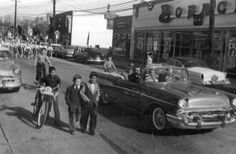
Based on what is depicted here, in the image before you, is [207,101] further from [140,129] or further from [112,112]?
[112,112]

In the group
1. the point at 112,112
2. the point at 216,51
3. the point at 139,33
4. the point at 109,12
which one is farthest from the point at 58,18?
the point at 112,112

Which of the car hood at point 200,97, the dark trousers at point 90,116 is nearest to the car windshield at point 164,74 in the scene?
the car hood at point 200,97

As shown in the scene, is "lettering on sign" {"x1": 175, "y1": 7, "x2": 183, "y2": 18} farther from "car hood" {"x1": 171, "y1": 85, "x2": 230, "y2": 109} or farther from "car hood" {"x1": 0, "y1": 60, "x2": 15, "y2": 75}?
"car hood" {"x1": 171, "y1": 85, "x2": 230, "y2": 109}

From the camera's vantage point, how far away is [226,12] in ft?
77.7

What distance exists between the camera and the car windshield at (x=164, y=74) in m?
8.18

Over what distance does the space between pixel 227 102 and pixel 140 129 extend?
195cm

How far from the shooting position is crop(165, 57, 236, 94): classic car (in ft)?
52.3

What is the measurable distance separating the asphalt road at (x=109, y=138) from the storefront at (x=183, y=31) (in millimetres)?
13930

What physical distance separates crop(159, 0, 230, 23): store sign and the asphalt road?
17313mm

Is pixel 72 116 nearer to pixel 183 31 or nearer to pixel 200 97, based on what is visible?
pixel 200 97

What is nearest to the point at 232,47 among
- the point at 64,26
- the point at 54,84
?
the point at 54,84

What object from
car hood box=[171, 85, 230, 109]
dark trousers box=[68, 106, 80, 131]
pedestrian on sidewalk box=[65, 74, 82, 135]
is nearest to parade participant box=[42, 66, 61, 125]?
dark trousers box=[68, 106, 80, 131]

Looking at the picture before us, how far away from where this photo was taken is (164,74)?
27.1 feet

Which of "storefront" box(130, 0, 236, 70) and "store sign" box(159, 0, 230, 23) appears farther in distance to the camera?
"store sign" box(159, 0, 230, 23)
